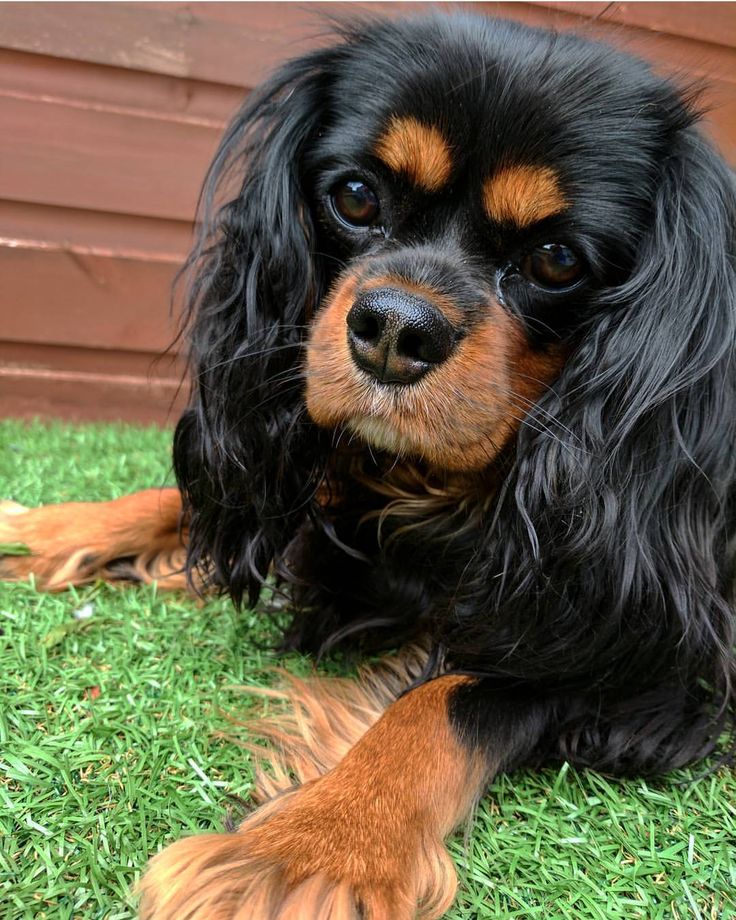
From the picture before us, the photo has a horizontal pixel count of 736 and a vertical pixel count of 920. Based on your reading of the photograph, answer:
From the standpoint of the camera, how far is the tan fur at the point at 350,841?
1.05 meters

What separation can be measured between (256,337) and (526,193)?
563mm

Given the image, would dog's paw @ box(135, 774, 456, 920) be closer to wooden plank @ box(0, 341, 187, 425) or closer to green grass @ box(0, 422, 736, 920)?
green grass @ box(0, 422, 736, 920)

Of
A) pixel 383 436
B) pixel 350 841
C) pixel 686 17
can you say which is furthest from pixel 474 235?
pixel 686 17

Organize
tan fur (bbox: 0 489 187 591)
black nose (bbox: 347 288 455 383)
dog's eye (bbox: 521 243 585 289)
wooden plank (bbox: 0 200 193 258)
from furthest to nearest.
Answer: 1. wooden plank (bbox: 0 200 193 258)
2. tan fur (bbox: 0 489 187 591)
3. dog's eye (bbox: 521 243 585 289)
4. black nose (bbox: 347 288 455 383)

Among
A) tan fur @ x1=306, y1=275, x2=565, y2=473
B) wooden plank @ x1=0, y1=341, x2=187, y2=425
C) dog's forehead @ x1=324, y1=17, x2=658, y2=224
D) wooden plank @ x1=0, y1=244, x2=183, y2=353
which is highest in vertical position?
dog's forehead @ x1=324, y1=17, x2=658, y2=224

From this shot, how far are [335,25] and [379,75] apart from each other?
0.33 metres

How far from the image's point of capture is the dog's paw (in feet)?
3.43

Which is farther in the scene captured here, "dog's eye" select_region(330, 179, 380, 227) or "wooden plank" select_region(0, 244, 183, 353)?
"wooden plank" select_region(0, 244, 183, 353)

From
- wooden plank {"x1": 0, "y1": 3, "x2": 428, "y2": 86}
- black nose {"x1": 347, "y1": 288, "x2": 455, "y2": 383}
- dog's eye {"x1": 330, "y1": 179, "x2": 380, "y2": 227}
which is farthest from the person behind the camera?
wooden plank {"x1": 0, "y1": 3, "x2": 428, "y2": 86}

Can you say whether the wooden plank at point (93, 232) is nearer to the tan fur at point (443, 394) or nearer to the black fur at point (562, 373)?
the black fur at point (562, 373)

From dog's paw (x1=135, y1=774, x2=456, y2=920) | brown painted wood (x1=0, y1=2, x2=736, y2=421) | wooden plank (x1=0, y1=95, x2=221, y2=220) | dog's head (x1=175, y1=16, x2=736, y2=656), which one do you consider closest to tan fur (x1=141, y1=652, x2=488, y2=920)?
dog's paw (x1=135, y1=774, x2=456, y2=920)

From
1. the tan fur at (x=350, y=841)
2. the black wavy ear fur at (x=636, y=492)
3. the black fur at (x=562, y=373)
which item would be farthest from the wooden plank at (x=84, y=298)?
the tan fur at (x=350, y=841)

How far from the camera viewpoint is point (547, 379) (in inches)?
56.4

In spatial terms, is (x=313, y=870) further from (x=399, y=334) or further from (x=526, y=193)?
(x=526, y=193)
